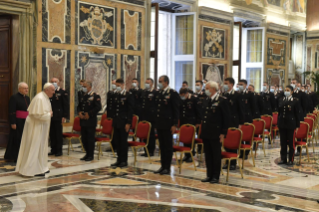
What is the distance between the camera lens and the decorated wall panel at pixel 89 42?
10.7 m

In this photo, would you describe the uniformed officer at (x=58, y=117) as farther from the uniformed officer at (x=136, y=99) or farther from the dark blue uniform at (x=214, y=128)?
the dark blue uniform at (x=214, y=128)

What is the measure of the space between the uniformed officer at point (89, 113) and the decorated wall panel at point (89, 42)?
7.92ft

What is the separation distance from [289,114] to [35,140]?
4859 mm

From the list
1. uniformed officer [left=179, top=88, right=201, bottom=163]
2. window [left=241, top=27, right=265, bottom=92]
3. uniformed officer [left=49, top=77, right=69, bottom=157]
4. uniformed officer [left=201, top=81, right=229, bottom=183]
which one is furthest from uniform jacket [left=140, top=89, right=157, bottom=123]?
window [left=241, top=27, right=265, bottom=92]

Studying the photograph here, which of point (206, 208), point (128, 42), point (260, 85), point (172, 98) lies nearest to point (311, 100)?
point (260, 85)

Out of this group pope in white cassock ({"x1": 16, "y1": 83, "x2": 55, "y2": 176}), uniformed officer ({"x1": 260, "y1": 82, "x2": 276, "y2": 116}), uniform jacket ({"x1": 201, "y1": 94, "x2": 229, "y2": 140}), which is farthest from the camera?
uniformed officer ({"x1": 260, "y1": 82, "x2": 276, "y2": 116})

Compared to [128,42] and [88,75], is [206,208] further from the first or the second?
[128,42]

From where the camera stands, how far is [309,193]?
611cm

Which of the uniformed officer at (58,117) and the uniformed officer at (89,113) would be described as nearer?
the uniformed officer at (89,113)

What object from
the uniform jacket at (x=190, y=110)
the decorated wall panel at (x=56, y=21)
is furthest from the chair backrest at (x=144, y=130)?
the decorated wall panel at (x=56, y=21)

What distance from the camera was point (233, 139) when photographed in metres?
7.01

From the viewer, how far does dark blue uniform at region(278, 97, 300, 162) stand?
822 centimetres

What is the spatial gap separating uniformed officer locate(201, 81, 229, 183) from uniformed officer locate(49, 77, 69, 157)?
3831mm

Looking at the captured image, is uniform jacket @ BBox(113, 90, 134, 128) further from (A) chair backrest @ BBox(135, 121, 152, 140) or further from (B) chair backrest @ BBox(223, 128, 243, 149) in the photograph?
(B) chair backrest @ BBox(223, 128, 243, 149)
